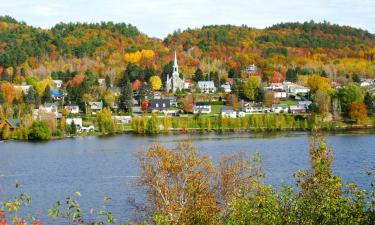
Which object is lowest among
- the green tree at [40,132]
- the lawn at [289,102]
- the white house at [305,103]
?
the green tree at [40,132]

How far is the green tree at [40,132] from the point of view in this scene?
27.5 meters

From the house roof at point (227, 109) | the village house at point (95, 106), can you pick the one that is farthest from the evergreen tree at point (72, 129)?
the house roof at point (227, 109)

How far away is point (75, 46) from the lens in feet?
169

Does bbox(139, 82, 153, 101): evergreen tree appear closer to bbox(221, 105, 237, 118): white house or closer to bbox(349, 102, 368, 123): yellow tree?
bbox(221, 105, 237, 118): white house

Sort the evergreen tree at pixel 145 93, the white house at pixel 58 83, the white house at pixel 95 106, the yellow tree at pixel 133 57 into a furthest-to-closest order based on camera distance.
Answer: the yellow tree at pixel 133 57 < the white house at pixel 58 83 < the evergreen tree at pixel 145 93 < the white house at pixel 95 106

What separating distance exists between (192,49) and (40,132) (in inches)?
1083

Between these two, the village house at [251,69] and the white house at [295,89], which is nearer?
the white house at [295,89]

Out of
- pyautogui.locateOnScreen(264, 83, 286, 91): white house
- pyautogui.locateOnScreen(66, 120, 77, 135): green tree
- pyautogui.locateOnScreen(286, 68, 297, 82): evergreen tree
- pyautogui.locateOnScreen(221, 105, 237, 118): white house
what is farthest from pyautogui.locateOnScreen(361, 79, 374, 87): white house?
pyautogui.locateOnScreen(66, 120, 77, 135): green tree

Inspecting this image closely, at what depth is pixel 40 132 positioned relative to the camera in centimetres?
2753

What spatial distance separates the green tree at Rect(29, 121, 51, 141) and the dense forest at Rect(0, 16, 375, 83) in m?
12.4

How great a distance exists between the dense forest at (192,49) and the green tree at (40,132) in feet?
40.8

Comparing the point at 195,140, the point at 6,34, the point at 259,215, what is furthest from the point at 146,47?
the point at 259,215

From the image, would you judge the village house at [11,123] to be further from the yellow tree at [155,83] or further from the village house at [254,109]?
the yellow tree at [155,83]

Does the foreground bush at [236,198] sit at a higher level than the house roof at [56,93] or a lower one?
lower
